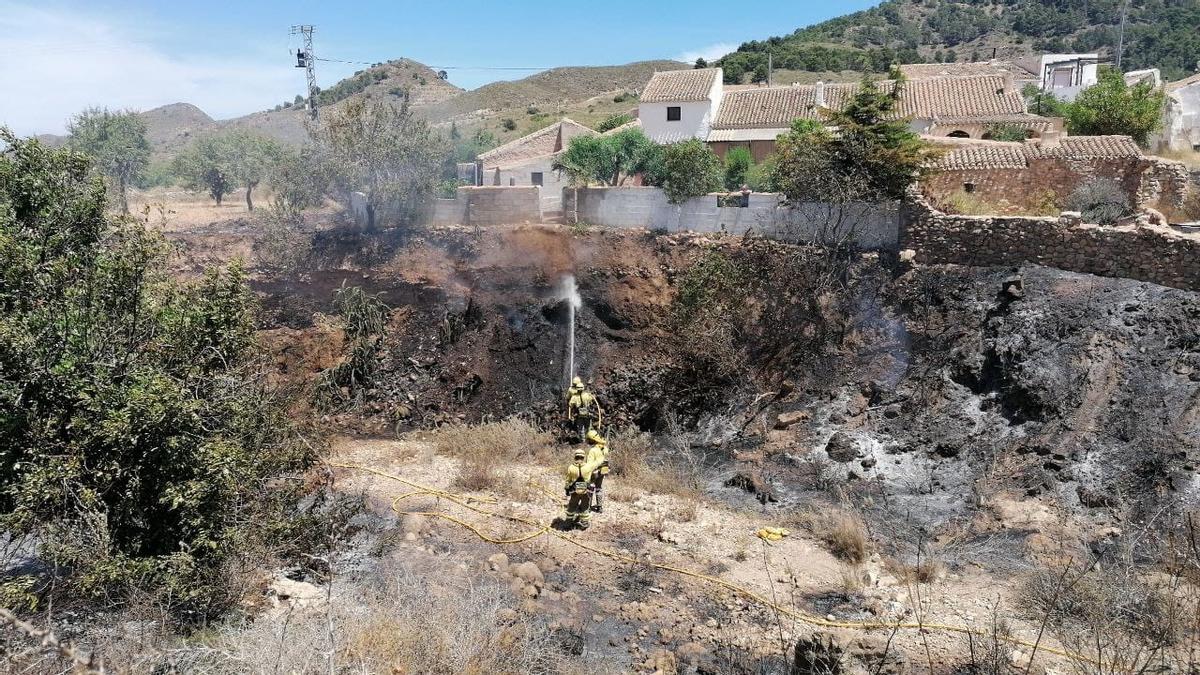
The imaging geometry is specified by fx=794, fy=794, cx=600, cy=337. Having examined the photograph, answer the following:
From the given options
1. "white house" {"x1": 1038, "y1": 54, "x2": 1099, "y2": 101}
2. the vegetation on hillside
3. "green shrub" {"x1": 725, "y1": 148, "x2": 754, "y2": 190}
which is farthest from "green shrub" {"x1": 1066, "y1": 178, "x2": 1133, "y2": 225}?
"white house" {"x1": 1038, "y1": 54, "x2": 1099, "y2": 101}

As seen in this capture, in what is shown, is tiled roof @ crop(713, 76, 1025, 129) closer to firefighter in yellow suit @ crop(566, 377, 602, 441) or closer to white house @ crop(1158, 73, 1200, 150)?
white house @ crop(1158, 73, 1200, 150)

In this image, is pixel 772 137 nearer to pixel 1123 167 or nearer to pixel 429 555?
pixel 1123 167

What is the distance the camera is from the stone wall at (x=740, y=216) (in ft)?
58.2

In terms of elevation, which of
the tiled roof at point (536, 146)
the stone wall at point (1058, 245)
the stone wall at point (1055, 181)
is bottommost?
the stone wall at point (1058, 245)

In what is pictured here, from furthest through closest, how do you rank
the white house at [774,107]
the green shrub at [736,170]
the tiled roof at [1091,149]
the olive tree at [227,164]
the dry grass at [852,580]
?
1. the olive tree at [227,164]
2. the white house at [774,107]
3. the green shrub at [736,170]
4. the tiled roof at [1091,149]
5. the dry grass at [852,580]

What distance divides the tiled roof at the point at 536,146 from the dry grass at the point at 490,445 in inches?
730

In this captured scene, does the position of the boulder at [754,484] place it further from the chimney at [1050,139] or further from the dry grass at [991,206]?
the chimney at [1050,139]

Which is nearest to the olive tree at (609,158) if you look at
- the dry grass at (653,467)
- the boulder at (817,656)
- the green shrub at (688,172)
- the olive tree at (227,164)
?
the green shrub at (688,172)

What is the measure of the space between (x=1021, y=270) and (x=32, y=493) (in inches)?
639

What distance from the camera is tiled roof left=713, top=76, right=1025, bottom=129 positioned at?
27156 millimetres

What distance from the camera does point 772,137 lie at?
28.4m

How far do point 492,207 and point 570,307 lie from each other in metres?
4.36

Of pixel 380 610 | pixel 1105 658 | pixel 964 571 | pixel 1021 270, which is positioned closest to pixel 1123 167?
pixel 1021 270

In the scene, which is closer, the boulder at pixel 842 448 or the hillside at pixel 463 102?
the boulder at pixel 842 448
